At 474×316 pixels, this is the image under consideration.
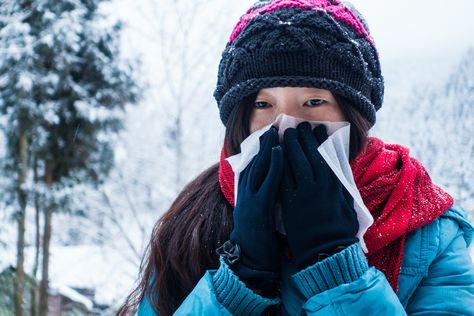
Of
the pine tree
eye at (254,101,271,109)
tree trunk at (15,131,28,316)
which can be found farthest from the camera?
tree trunk at (15,131,28,316)

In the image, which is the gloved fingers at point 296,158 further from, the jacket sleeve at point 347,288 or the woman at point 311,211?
the jacket sleeve at point 347,288

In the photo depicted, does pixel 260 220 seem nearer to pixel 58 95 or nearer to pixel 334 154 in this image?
pixel 334 154

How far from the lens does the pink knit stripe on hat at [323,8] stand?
1.08 metres

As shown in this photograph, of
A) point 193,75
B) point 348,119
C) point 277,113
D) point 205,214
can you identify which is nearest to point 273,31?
point 277,113

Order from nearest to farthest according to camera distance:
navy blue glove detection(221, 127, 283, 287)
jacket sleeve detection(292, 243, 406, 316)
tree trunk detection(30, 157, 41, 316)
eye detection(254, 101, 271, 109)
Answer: jacket sleeve detection(292, 243, 406, 316) < navy blue glove detection(221, 127, 283, 287) < eye detection(254, 101, 271, 109) < tree trunk detection(30, 157, 41, 316)

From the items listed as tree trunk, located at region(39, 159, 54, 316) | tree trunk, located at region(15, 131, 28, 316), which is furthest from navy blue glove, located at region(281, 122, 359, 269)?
tree trunk, located at region(39, 159, 54, 316)

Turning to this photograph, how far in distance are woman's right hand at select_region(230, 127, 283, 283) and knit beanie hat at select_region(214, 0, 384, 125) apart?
0.56 ft

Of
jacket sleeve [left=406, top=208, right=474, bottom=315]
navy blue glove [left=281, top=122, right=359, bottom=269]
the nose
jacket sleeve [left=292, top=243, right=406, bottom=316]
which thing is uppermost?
the nose

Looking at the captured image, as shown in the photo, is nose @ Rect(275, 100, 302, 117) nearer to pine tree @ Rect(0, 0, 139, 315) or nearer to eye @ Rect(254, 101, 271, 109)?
eye @ Rect(254, 101, 271, 109)

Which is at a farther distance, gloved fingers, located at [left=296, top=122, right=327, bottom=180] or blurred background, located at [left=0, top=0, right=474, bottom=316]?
blurred background, located at [left=0, top=0, right=474, bottom=316]

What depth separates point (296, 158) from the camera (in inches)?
39.9

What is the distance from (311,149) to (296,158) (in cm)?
5

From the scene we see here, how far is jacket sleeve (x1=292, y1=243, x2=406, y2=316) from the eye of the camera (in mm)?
869

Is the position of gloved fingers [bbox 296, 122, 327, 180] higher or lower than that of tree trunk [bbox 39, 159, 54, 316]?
lower
